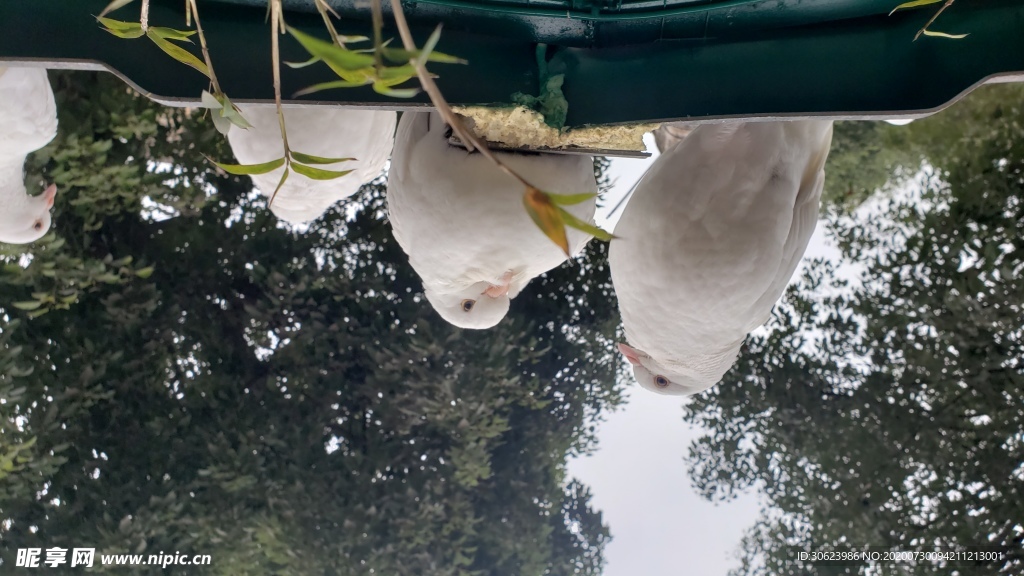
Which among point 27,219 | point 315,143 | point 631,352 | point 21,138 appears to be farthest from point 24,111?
point 631,352

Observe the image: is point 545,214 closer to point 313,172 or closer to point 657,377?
point 313,172

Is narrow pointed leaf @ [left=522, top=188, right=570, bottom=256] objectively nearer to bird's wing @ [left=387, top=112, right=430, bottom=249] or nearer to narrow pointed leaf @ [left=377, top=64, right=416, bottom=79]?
narrow pointed leaf @ [left=377, top=64, right=416, bottom=79]

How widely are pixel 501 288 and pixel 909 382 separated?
1.30 meters

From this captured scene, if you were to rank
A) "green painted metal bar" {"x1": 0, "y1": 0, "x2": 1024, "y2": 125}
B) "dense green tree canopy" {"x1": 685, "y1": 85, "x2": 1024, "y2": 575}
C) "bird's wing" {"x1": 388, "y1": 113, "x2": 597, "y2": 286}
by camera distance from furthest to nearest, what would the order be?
"dense green tree canopy" {"x1": 685, "y1": 85, "x2": 1024, "y2": 575} → "bird's wing" {"x1": 388, "y1": 113, "x2": 597, "y2": 286} → "green painted metal bar" {"x1": 0, "y1": 0, "x2": 1024, "y2": 125}

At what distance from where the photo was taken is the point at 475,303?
0.87m

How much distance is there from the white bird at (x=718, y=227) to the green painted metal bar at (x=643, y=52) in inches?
8.5

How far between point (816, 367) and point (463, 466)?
100cm

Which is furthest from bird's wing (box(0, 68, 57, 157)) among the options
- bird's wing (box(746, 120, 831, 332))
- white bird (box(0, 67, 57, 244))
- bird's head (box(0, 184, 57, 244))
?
bird's wing (box(746, 120, 831, 332))

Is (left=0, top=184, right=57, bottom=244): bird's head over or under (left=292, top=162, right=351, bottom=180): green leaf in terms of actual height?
over

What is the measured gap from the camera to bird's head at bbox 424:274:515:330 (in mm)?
846

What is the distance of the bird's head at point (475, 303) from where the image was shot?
0.85 meters

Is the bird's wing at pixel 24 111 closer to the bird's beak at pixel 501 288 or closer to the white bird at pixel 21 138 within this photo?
the white bird at pixel 21 138

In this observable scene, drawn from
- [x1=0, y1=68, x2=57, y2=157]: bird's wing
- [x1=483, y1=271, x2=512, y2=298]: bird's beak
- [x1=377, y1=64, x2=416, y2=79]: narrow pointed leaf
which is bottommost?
[x1=377, y1=64, x2=416, y2=79]: narrow pointed leaf

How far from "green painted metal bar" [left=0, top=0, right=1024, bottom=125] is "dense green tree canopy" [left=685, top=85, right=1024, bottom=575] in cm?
129
